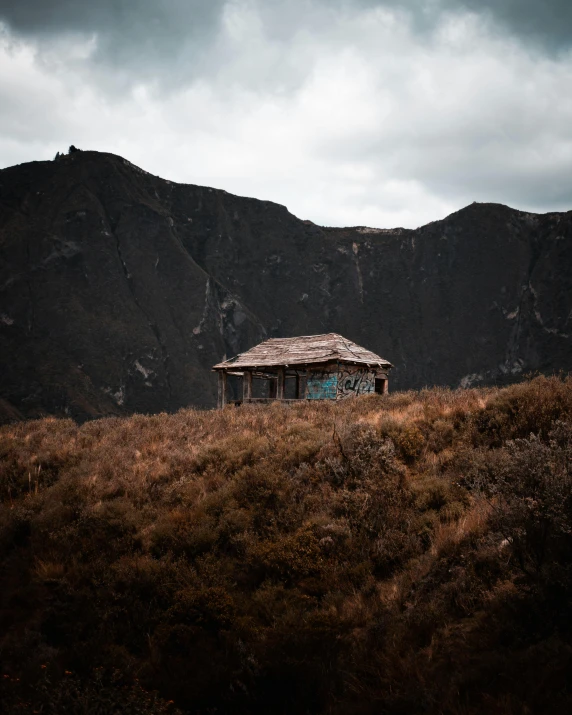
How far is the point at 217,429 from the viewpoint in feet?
47.2

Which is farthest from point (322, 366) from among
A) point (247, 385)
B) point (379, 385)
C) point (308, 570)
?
point (308, 570)

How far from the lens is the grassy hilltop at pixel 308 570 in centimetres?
550

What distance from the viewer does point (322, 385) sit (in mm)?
25609

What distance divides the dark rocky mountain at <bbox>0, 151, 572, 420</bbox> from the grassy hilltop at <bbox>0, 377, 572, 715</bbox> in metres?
70.6

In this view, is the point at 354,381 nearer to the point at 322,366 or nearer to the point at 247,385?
the point at 322,366

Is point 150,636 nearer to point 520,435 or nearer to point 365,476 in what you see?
point 365,476

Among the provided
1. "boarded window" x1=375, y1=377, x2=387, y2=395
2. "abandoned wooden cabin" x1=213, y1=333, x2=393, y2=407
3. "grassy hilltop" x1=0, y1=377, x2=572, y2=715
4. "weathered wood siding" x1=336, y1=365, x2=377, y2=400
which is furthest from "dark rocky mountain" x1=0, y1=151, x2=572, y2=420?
"grassy hilltop" x1=0, y1=377, x2=572, y2=715

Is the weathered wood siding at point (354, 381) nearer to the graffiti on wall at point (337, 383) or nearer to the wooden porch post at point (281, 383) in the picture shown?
the graffiti on wall at point (337, 383)

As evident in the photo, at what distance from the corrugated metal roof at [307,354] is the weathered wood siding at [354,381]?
2.19 feet

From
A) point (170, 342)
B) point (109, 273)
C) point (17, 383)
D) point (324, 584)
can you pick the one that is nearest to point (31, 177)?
point (109, 273)

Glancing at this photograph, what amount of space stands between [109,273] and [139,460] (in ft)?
331

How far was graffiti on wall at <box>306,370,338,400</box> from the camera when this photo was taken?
25.2 m

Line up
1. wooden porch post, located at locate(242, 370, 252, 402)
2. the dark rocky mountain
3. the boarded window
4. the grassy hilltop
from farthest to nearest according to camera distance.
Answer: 1. the dark rocky mountain
2. wooden porch post, located at locate(242, 370, 252, 402)
3. the boarded window
4. the grassy hilltop

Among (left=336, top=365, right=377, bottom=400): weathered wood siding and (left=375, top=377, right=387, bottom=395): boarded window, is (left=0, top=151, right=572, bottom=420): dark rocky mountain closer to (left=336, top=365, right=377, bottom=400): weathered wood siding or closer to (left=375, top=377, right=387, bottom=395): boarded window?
(left=375, top=377, right=387, bottom=395): boarded window
